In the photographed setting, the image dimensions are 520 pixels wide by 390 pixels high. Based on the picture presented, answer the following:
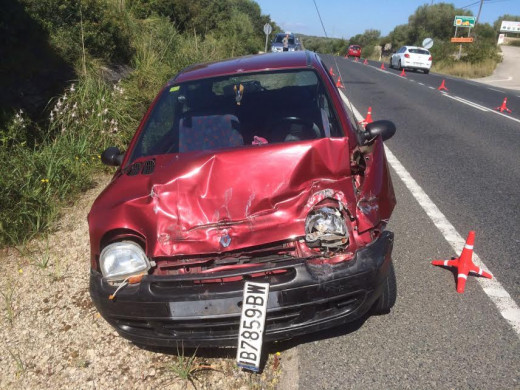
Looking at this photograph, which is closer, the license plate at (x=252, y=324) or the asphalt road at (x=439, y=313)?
the license plate at (x=252, y=324)

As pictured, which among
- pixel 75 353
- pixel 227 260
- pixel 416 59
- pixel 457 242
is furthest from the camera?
pixel 416 59

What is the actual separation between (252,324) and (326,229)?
0.63 metres

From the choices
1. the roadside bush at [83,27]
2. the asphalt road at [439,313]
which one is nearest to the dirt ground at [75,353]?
the asphalt road at [439,313]

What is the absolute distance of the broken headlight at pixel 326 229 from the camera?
92.2 inches

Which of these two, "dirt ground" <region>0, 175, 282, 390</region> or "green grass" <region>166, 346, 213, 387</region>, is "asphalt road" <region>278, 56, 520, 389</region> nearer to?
"dirt ground" <region>0, 175, 282, 390</region>

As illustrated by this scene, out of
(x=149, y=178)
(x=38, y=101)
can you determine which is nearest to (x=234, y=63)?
(x=149, y=178)

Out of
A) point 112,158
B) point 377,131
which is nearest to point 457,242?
point 377,131

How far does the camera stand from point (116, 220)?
248 centimetres

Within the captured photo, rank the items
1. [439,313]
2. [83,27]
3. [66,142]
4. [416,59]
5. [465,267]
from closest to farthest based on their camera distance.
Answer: [439,313], [465,267], [66,142], [83,27], [416,59]

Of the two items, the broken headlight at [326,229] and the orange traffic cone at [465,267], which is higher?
the broken headlight at [326,229]

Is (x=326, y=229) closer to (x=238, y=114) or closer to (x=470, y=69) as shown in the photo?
(x=238, y=114)

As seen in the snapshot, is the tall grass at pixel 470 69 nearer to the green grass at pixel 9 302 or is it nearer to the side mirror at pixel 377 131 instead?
the side mirror at pixel 377 131

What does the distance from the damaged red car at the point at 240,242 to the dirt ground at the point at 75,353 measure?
24cm

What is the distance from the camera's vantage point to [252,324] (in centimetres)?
224
